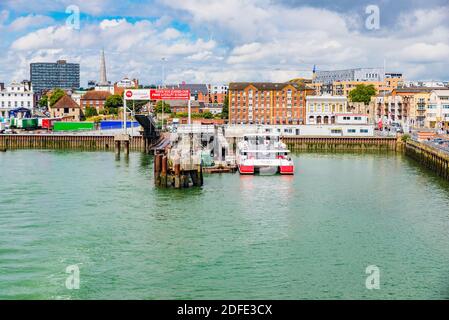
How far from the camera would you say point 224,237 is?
27.1 m

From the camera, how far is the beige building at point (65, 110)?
5074 inches

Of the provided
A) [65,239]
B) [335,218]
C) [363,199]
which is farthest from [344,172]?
[65,239]

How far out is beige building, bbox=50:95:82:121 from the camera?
129m

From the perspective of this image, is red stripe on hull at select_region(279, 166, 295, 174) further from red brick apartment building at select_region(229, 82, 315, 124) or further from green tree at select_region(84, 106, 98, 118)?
green tree at select_region(84, 106, 98, 118)

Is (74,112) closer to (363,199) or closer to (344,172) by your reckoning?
(344,172)

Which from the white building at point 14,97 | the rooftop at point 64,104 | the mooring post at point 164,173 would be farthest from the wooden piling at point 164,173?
the white building at point 14,97

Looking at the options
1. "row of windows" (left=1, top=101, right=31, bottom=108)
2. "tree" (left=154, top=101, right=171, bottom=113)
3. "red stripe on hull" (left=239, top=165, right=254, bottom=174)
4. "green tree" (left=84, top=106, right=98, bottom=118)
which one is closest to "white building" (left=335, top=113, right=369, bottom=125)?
"red stripe on hull" (left=239, top=165, right=254, bottom=174)

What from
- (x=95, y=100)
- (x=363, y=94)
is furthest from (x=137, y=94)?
(x=363, y=94)

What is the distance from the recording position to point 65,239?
87.0 ft

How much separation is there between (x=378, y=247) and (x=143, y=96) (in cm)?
5199

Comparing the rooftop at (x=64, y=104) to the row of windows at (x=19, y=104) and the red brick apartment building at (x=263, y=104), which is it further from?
the red brick apartment building at (x=263, y=104)

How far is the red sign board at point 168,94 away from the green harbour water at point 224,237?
2697cm

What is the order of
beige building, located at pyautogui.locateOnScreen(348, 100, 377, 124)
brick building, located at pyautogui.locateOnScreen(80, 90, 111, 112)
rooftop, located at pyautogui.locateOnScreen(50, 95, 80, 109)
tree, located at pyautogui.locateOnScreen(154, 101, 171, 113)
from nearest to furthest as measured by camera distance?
1. beige building, located at pyautogui.locateOnScreen(348, 100, 377, 124)
2. rooftop, located at pyautogui.locateOnScreen(50, 95, 80, 109)
3. tree, located at pyautogui.locateOnScreen(154, 101, 171, 113)
4. brick building, located at pyautogui.locateOnScreen(80, 90, 111, 112)

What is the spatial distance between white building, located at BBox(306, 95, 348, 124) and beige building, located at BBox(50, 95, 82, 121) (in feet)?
159
